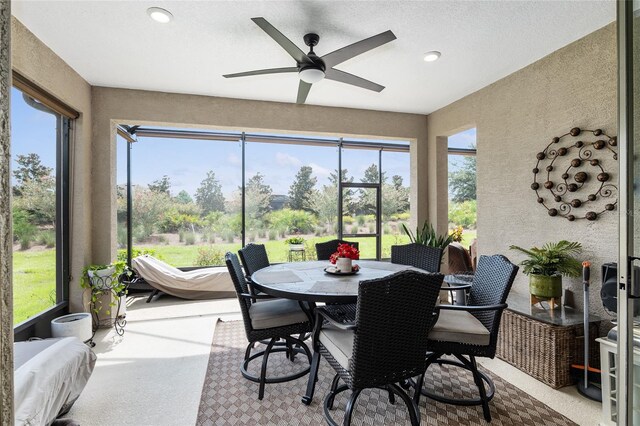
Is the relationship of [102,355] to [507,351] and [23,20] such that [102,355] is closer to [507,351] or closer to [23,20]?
[23,20]

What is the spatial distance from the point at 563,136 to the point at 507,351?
2029 millimetres

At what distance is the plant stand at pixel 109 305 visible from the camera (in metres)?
3.53

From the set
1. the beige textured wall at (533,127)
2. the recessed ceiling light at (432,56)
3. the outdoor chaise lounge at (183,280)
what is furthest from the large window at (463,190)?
the outdoor chaise lounge at (183,280)

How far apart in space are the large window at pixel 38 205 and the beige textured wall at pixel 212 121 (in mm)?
Answer: 394

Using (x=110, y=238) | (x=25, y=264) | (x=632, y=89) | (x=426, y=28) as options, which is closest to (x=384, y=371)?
(x=632, y=89)

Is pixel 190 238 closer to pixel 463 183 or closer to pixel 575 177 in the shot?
pixel 575 177

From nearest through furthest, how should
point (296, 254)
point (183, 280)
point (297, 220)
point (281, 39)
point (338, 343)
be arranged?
point (338, 343) < point (281, 39) < point (183, 280) < point (296, 254) < point (297, 220)

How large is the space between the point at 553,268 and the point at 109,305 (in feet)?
15.0

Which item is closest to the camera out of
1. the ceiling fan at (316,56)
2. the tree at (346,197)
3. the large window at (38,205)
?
the ceiling fan at (316,56)

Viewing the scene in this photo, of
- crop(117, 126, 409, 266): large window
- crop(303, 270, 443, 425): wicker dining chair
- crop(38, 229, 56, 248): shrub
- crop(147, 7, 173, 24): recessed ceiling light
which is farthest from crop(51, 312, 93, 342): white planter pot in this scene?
crop(147, 7, 173, 24): recessed ceiling light

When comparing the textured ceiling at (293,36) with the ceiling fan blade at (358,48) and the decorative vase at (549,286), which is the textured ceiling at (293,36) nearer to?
the ceiling fan blade at (358,48)

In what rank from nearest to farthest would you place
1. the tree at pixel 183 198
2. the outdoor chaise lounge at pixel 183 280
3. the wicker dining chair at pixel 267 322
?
the wicker dining chair at pixel 267 322, the outdoor chaise lounge at pixel 183 280, the tree at pixel 183 198

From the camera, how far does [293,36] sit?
2758mm

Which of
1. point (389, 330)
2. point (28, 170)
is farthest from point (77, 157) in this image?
point (389, 330)
